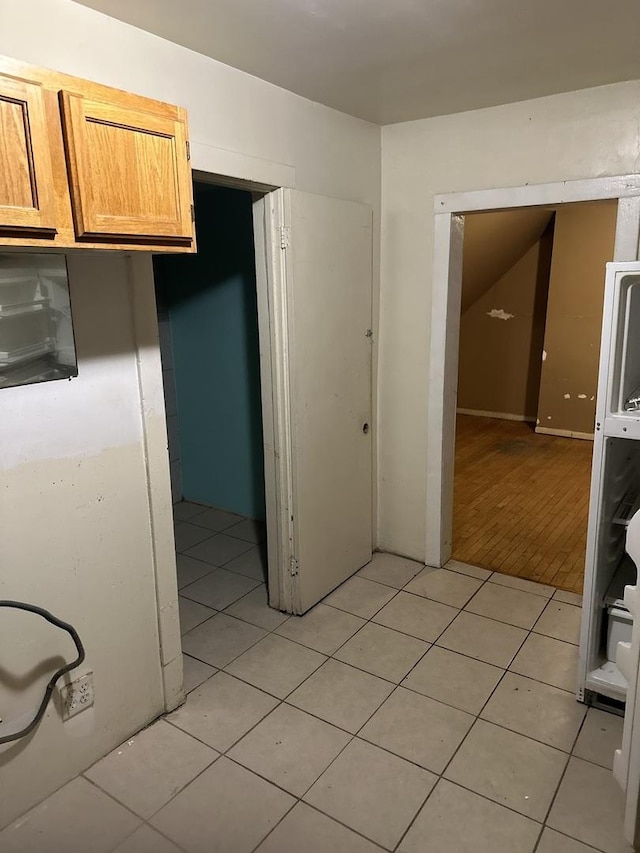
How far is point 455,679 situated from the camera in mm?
2314

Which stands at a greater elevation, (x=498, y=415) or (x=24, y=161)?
(x=24, y=161)

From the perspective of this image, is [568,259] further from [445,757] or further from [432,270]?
[445,757]

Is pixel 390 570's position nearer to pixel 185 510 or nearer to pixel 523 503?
pixel 523 503

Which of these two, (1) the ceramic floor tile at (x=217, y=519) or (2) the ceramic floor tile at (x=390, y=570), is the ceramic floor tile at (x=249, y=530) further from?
(2) the ceramic floor tile at (x=390, y=570)

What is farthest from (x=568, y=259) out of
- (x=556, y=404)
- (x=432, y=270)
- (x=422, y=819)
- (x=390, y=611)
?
(x=422, y=819)

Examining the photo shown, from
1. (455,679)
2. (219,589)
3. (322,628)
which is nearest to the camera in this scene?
(455,679)

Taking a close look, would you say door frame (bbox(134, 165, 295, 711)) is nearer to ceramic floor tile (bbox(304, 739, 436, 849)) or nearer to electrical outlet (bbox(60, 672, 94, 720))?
electrical outlet (bbox(60, 672, 94, 720))

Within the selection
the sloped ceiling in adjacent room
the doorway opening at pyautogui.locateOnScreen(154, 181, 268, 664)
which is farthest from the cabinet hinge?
the sloped ceiling in adjacent room

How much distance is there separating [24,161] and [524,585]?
2.83 meters

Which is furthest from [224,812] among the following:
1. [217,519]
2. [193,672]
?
[217,519]

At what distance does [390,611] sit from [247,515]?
55.5 inches

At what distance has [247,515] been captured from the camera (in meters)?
3.90

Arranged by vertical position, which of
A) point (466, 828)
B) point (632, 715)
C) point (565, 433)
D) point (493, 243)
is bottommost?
point (466, 828)

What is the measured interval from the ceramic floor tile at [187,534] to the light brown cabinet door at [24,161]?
254cm
